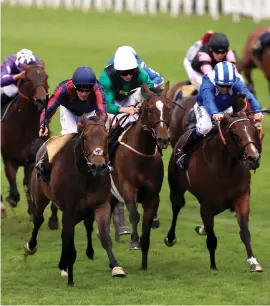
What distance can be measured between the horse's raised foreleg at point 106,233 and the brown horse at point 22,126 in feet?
11.4

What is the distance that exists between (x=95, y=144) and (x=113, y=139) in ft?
7.86

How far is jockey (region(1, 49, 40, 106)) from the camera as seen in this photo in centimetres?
1461

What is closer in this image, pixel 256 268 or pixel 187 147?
pixel 256 268

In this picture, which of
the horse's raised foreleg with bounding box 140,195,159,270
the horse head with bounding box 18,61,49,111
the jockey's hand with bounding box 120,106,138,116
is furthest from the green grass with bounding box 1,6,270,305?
the horse head with bounding box 18,61,49,111

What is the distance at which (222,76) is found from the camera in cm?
1155

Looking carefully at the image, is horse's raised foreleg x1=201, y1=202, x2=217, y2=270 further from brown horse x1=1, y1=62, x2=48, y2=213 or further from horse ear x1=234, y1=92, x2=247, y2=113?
brown horse x1=1, y1=62, x2=48, y2=213

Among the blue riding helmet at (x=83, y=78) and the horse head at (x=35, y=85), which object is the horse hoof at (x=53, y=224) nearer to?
the horse head at (x=35, y=85)

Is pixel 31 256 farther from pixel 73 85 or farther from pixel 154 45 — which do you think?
pixel 154 45

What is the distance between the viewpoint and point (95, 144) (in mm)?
10352

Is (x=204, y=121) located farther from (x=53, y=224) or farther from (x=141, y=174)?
(x=53, y=224)

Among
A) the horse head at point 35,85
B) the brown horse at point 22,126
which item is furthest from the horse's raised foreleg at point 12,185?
the horse head at point 35,85

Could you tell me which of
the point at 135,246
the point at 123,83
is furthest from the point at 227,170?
the point at 123,83

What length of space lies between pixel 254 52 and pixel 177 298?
33.2 ft

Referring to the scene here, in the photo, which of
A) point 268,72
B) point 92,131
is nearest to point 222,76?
point 92,131
